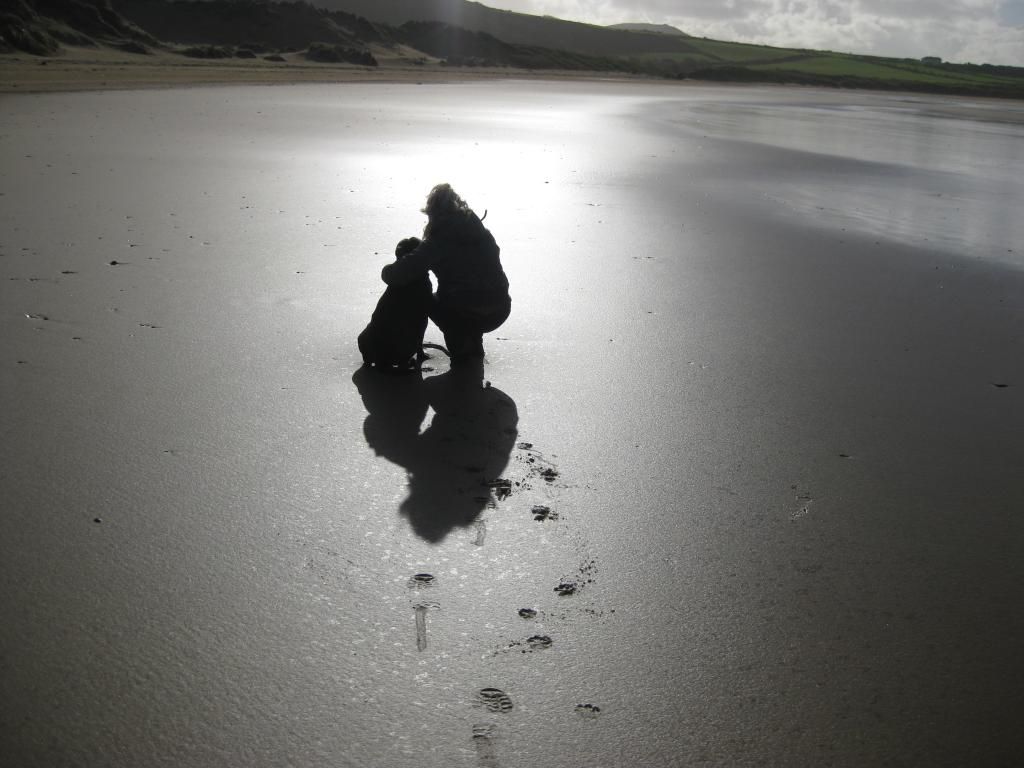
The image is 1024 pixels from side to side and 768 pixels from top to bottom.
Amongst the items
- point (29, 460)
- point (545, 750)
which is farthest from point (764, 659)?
point (29, 460)

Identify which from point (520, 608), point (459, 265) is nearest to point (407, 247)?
point (459, 265)

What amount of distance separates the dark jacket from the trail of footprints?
1.02 meters

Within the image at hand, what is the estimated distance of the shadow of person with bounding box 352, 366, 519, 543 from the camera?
3.30 m

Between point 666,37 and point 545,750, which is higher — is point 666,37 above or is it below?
above

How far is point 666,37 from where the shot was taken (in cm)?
9881

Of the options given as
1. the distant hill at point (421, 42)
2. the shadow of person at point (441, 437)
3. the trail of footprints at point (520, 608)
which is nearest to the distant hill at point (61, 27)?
the distant hill at point (421, 42)

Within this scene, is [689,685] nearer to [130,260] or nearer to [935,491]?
[935,491]

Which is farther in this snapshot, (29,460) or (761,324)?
(761,324)

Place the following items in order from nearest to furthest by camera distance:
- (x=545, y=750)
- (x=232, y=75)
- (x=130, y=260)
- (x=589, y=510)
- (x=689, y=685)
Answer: (x=545, y=750) < (x=689, y=685) < (x=589, y=510) < (x=130, y=260) < (x=232, y=75)

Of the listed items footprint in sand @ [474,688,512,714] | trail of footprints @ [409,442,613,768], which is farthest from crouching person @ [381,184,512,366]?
footprint in sand @ [474,688,512,714]

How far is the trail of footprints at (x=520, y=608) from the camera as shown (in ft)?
7.31

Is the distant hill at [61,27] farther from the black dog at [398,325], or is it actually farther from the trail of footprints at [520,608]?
the trail of footprints at [520,608]

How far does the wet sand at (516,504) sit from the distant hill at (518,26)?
8464 centimetres

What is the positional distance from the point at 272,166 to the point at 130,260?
14.9 feet
